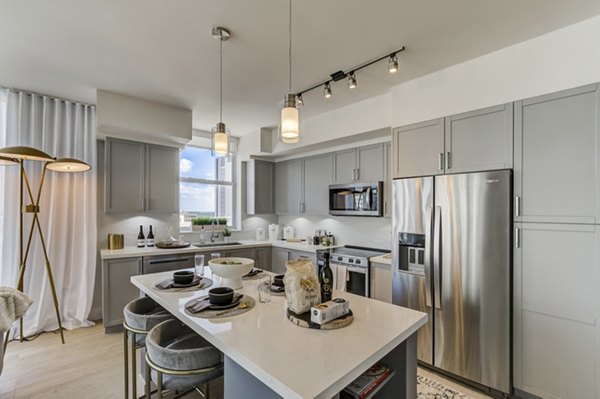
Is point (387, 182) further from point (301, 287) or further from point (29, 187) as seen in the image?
point (29, 187)

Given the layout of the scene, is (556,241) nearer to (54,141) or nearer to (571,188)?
(571,188)

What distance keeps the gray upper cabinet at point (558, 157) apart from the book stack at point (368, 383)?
1645 millimetres

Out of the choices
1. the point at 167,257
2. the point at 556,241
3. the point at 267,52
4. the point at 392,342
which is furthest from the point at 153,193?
the point at 556,241

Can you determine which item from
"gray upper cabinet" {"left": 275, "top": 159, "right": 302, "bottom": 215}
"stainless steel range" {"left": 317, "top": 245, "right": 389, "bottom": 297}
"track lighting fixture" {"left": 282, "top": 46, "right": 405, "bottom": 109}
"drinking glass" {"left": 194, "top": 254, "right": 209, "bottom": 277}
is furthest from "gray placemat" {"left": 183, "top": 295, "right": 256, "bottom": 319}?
"gray upper cabinet" {"left": 275, "top": 159, "right": 302, "bottom": 215}

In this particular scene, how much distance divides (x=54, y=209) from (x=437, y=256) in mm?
4245

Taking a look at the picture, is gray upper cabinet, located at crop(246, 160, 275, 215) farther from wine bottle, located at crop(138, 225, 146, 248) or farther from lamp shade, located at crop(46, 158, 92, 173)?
lamp shade, located at crop(46, 158, 92, 173)

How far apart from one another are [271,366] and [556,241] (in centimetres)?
220

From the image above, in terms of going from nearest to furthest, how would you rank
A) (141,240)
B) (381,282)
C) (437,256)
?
1. (437,256)
2. (381,282)
3. (141,240)

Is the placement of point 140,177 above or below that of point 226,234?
above

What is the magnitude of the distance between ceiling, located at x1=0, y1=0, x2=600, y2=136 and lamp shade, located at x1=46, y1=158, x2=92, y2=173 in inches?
32.0

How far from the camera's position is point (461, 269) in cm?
244

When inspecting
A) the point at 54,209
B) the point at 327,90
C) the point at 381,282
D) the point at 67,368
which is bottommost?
the point at 67,368

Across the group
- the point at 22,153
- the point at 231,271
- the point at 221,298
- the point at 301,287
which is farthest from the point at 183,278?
the point at 22,153

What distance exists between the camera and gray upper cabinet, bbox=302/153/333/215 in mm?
4270
